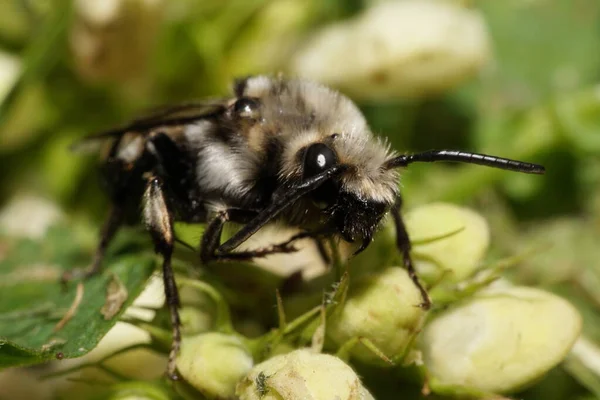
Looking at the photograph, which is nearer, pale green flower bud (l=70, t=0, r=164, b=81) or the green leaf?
the green leaf

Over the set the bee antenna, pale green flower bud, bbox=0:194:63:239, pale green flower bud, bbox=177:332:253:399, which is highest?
the bee antenna

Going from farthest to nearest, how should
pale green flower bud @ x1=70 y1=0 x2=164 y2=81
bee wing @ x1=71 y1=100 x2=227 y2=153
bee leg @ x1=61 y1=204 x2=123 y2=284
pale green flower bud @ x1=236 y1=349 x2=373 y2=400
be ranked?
pale green flower bud @ x1=70 y1=0 x2=164 y2=81 < bee leg @ x1=61 y1=204 x2=123 y2=284 < bee wing @ x1=71 y1=100 x2=227 y2=153 < pale green flower bud @ x1=236 y1=349 x2=373 y2=400

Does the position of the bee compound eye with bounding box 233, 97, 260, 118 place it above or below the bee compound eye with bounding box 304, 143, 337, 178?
above

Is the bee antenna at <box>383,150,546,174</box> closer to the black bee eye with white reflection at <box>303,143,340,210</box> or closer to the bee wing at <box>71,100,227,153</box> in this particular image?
the black bee eye with white reflection at <box>303,143,340,210</box>

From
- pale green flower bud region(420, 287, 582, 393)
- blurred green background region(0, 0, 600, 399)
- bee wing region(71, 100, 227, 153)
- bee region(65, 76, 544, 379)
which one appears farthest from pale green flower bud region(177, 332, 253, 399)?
blurred green background region(0, 0, 600, 399)

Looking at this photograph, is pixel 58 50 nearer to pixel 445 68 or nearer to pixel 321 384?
pixel 445 68

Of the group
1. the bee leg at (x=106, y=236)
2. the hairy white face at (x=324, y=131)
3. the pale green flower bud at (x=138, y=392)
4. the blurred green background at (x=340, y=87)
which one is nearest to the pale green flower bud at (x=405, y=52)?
the blurred green background at (x=340, y=87)

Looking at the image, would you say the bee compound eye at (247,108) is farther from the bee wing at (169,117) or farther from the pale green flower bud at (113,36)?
the pale green flower bud at (113,36)
